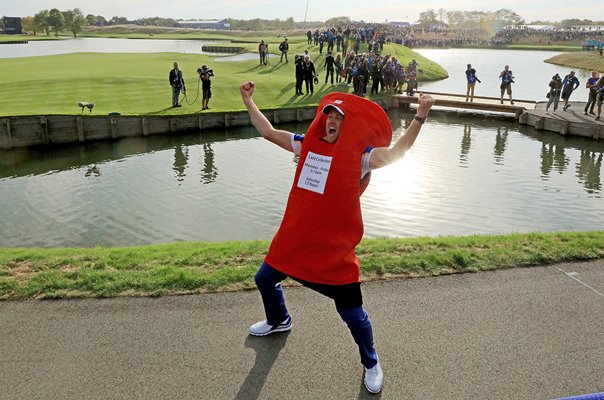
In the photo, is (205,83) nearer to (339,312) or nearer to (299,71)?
(299,71)

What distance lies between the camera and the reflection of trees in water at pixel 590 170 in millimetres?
16188

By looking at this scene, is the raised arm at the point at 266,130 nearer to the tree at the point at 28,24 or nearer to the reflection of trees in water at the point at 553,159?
the reflection of trees in water at the point at 553,159

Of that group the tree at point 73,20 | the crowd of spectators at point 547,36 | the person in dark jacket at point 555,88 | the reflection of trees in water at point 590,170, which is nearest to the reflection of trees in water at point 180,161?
the reflection of trees in water at point 590,170

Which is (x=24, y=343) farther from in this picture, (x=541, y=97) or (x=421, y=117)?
(x=541, y=97)

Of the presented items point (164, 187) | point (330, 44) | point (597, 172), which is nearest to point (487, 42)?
point (330, 44)

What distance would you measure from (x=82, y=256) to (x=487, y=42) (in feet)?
385

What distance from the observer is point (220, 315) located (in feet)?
19.0

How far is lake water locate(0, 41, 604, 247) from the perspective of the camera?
39.9 ft

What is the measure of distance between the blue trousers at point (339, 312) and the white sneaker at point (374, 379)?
44 millimetres

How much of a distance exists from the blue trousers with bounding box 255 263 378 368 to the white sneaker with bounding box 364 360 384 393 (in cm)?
4

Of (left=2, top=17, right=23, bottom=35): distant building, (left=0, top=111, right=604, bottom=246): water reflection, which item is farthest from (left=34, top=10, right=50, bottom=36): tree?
(left=0, top=111, right=604, bottom=246): water reflection

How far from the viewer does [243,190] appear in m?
15.0

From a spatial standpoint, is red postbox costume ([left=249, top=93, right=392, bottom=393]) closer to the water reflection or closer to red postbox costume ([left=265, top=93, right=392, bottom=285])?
red postbox costume ([left=265, top=93, right=392, bottom=285])

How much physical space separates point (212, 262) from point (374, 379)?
3.36 metres
